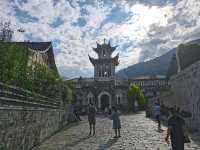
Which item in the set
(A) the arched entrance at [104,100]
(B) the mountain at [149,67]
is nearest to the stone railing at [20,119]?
(A) the arched entrance at [104,100]

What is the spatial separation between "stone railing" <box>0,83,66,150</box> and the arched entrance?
1917 inches

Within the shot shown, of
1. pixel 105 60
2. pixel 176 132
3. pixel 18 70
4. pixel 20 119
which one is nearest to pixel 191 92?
pixel 18 70

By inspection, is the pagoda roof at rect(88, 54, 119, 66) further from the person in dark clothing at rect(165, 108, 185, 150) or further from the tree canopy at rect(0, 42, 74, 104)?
the person in dark clothing at rect(165, 108, 185, 150)

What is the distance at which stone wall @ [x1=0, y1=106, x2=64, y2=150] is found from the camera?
31.4 ft

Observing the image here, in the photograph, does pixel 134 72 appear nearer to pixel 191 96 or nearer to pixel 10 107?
pixel 191 96

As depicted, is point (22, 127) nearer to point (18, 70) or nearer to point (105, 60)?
point (18, 70)

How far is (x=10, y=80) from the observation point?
43.0 ft

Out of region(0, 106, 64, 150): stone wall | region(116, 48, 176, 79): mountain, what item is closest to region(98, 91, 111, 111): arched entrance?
region(0, 106, 64, 150): stone wall

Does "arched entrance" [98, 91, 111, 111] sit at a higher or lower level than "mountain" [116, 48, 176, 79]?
lower

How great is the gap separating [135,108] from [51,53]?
23104 mm

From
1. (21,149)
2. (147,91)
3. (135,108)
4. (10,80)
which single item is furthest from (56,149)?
(147,91)

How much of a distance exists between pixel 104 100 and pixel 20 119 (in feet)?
179

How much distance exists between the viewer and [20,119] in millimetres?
11461

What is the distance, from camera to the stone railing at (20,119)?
966 centimetres
